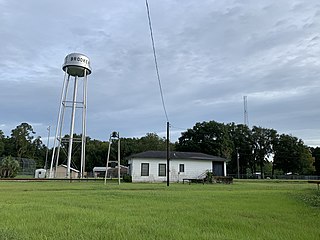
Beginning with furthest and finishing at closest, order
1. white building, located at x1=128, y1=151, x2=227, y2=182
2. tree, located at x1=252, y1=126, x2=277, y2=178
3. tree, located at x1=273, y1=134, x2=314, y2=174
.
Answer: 1. tree, located at x1=252, y1=126, x2=277, y2=178
2. tree, located at x1=273, y1=134, x2=314, y2=174
3. white building, located at x1=128, y1=151, x2=227, y2=182

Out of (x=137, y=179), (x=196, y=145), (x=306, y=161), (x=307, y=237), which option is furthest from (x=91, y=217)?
(x=306, y=161)

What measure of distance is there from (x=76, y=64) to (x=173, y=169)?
15.8 m

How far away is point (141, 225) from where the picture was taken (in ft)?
20.7

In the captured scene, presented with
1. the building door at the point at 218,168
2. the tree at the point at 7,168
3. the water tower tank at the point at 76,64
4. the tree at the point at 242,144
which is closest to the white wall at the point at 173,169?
the building door at the point at 218,168

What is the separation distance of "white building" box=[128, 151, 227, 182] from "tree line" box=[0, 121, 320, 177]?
2837 centimetres

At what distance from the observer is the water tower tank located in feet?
127

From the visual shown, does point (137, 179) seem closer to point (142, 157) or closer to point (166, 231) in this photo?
point (142, 157)

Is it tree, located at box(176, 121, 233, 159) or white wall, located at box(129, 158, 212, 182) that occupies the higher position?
tree, located at box(176, 121, 233, 159)

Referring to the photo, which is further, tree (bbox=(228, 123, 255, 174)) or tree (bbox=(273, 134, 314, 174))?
tree (bbox=(228, 123, 255, 174))

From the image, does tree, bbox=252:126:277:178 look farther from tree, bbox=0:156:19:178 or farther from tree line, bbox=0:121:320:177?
tree, bbox=0:156:19:178

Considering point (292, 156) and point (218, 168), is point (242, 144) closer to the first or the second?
point (292, 156)

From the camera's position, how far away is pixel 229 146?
69188mm

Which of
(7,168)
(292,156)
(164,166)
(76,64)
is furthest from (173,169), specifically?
(292,156)

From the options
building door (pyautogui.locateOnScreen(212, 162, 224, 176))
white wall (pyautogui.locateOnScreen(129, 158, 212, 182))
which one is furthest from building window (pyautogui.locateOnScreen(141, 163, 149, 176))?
building door (pyautogui.locateOnScreen(212, 162, 224, 176))
